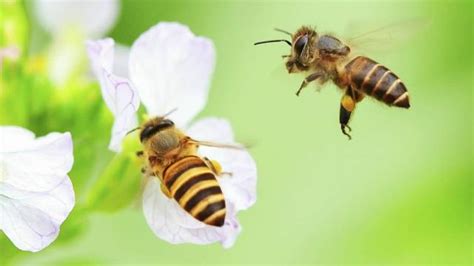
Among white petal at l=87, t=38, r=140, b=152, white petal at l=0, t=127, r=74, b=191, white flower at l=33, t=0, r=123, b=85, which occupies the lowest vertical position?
white flower at l=33, t=0, r=123, b=85

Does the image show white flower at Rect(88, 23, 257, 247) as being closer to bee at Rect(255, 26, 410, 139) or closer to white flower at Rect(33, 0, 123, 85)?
bee at Rect(255, 26, 410, 139)

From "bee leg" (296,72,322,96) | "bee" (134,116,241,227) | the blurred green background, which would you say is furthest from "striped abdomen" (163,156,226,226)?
the blurred green background

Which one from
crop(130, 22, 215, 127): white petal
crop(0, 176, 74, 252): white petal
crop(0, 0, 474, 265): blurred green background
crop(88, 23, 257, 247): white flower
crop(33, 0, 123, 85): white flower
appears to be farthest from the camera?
crop(0, 0, 474, 265): blurred green background

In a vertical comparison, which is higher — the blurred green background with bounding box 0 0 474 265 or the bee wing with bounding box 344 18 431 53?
the bee wing with bounding box 344 18 431 53

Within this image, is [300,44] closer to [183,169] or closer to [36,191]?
[183,169]

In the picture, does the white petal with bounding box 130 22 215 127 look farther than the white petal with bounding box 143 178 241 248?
Yes

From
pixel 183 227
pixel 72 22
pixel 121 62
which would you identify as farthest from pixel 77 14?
pixel 183 227

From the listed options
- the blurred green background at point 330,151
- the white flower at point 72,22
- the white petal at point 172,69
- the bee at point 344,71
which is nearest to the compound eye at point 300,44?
the bee at point 344,71

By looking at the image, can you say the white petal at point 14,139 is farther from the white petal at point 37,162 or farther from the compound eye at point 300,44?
the compound eye at point 300,44
